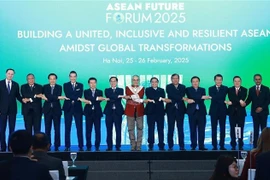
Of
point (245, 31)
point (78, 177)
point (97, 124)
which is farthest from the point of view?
point (245, 31)

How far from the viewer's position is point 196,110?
9.62 metres

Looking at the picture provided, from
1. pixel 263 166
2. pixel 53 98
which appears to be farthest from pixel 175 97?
pixel 263 166

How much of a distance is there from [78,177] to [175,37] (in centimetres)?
510

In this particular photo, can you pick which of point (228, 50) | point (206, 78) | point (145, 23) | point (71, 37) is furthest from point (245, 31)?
point (71, 37)

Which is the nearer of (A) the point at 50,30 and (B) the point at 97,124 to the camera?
(B) the point at 97,124

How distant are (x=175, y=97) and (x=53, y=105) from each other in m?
2.00

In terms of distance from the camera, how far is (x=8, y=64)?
10891 mm

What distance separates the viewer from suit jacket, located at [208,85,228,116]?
9.56 m

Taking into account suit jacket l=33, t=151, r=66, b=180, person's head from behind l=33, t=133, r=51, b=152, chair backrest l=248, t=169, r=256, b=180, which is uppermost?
person's head from behind l=33, t=133, r=51, b=152

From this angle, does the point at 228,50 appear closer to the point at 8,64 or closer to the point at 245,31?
the point at 245,31

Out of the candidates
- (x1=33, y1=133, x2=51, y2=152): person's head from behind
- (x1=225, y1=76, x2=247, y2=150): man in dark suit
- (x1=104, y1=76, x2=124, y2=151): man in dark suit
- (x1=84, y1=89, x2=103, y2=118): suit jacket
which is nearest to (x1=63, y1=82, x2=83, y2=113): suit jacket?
(x1=84, y1=89, x2=103, y2=118): suit jacket

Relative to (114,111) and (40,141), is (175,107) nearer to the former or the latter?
(114,111)

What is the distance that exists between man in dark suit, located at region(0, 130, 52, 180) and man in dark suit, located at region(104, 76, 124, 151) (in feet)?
20.2

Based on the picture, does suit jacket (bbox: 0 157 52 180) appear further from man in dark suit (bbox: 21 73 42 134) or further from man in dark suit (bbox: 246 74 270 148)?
man in dark suit (bbox: 246 74 270 148)
